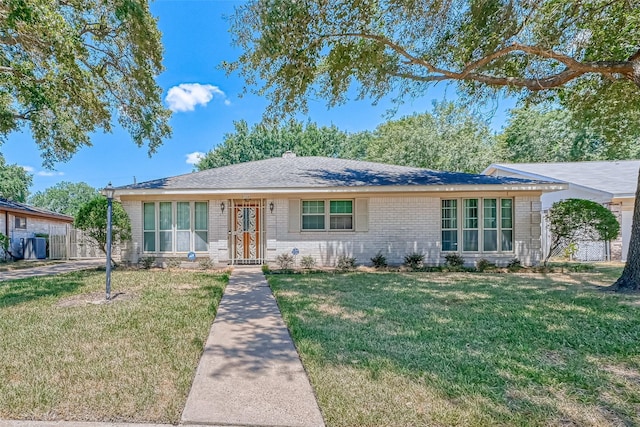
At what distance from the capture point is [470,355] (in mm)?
3664

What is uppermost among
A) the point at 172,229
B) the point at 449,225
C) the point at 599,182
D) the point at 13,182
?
the point at 13,182

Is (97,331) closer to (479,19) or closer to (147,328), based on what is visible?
(147,328)

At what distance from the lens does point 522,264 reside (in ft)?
35.9

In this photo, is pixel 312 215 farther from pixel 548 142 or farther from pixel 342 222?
pixel 548 142

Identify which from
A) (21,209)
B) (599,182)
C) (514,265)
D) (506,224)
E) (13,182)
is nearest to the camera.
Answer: (514,265)

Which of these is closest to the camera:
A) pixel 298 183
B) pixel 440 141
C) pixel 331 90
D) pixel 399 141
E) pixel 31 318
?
pixel 31 318

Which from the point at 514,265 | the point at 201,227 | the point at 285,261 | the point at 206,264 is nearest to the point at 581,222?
the point at 514,265

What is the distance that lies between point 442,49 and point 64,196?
72143 mm

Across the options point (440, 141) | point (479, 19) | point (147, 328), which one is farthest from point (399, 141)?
point (147, 328)

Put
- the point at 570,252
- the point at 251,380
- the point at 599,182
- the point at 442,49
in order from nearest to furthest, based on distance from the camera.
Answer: the point at 251,380 < the point at 442,49 < the point at 570,252 < the point at 599,182

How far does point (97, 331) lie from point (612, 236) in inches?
517

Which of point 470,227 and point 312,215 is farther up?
point 312,215

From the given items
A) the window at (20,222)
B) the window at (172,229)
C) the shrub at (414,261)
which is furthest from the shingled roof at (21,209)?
the shrub at (414,261)

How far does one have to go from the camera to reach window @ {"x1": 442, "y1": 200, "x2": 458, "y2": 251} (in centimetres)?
1118
